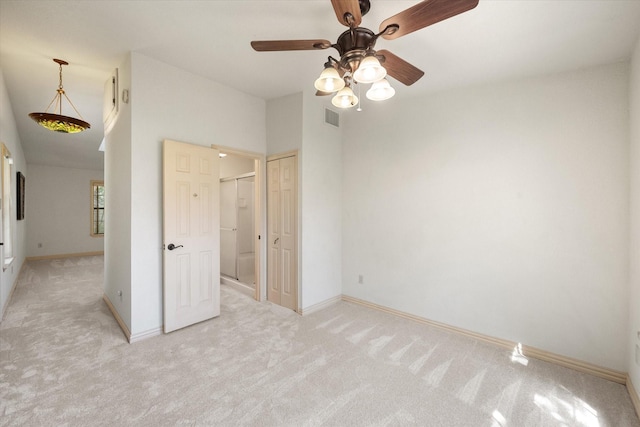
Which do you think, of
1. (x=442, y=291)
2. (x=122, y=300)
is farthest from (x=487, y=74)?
(x=122, y=300)

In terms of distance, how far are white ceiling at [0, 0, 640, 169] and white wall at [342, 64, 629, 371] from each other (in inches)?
14.1

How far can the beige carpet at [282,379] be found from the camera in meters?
1.79

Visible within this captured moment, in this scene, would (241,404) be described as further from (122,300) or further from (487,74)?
(487,74)

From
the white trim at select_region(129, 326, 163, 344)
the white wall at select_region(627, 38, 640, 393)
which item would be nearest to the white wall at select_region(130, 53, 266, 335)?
the white trim at select_region(129, 326, 163, 344)

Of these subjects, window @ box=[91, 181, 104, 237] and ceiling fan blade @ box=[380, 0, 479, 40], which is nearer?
ceiling fan blade @ box=[380, 0, 479, 40]

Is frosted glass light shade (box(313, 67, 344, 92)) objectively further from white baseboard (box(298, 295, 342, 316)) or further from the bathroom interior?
the bathroom interior

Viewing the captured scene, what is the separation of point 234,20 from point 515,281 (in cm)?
348

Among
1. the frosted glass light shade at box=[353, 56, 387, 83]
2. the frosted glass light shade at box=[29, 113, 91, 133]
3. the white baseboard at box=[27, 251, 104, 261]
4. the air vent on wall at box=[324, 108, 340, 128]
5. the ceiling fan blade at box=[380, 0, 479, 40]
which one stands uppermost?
the air vent on wall at box=[324, 108, 340, 128]

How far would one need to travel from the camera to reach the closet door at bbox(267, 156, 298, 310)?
360 centimetres

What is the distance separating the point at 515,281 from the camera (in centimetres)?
271

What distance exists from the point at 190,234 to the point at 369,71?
99.7 inches

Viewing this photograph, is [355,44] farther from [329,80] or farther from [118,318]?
[118,318]

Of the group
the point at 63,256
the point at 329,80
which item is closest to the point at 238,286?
the point at 329,80

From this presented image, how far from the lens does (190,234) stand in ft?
10.0
